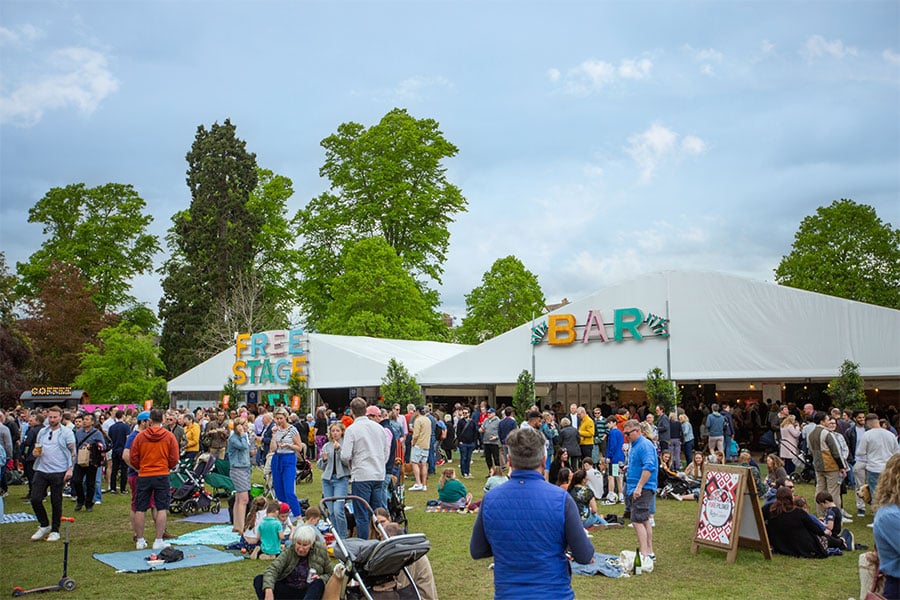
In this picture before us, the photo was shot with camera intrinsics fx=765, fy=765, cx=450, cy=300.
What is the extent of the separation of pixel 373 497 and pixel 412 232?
28.9m

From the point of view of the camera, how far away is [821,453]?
428 inches

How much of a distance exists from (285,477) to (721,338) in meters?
13.4

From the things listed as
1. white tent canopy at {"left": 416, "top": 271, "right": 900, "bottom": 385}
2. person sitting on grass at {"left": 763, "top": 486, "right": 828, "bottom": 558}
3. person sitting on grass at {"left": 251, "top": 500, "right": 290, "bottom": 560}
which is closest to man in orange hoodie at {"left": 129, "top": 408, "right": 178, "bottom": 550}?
person sitting on grass at {"left": 251, "top": 500, "right": 290, "bottom": 560}

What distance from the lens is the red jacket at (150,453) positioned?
351 inches

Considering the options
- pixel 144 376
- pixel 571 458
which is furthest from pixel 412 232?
pixel 571 458

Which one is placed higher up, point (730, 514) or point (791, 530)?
point (730, 514)

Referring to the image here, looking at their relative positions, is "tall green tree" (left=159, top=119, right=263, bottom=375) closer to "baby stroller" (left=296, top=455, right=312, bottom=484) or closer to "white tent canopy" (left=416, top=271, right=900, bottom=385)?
"white tent canopy" (left=416, top=271, right=900, bottom=385)

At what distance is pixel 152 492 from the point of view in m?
9.07

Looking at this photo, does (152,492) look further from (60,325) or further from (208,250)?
(208,250)

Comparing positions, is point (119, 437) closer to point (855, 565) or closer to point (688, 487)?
point (688, 487)

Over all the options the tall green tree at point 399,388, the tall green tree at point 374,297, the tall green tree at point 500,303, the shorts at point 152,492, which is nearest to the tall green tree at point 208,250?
the tall green tree at point 374,297

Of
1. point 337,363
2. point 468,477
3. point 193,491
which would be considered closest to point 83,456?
point 193,491

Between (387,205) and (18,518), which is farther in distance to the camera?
(387,205)

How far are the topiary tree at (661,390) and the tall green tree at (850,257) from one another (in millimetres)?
18331
